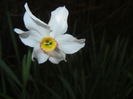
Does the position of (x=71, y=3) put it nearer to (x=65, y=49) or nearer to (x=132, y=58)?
(x=132, y=58)

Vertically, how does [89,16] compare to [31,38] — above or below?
below

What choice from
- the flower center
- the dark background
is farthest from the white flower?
the dark background

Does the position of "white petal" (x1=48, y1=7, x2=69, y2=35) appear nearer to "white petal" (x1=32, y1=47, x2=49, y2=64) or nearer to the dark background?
"white petal" (x1=32, y1=47, x2=49, y2=64)

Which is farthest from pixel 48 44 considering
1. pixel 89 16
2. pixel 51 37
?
pixel 89 16

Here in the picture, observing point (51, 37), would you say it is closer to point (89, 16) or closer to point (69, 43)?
point (69, 43)

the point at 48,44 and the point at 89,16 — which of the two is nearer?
the point at 48,44

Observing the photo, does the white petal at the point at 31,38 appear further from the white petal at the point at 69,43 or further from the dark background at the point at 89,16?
the dark background at the point at 89,16
